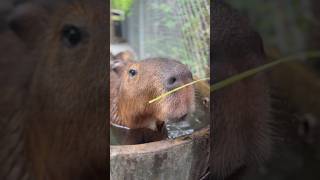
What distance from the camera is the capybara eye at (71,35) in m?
0.54

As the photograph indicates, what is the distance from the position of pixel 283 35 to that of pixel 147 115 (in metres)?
1.20

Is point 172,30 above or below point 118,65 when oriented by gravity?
above

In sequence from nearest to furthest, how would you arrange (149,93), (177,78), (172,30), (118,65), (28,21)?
(28,21), (177,78), (149,93), (118,65), (172,30)

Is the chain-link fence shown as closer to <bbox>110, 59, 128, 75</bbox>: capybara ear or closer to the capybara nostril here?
the capybara nostril

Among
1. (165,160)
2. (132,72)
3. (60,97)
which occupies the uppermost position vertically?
(60,97)

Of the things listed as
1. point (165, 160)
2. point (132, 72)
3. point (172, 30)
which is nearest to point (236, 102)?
point (165, 160)

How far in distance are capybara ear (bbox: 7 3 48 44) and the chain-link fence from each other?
0.82 m

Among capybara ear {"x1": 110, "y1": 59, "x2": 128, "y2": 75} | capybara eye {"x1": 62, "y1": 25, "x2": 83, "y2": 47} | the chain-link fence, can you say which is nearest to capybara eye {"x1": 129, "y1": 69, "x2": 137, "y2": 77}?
the chain-link fence

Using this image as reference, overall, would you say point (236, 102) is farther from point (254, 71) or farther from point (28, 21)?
point (28, 21)

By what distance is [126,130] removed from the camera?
187 cm

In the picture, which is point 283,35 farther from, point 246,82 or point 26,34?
point 26,34

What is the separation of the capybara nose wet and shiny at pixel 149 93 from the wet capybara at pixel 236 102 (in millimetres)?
756

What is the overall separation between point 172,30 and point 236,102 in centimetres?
227

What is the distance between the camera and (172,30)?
9.13 feet
